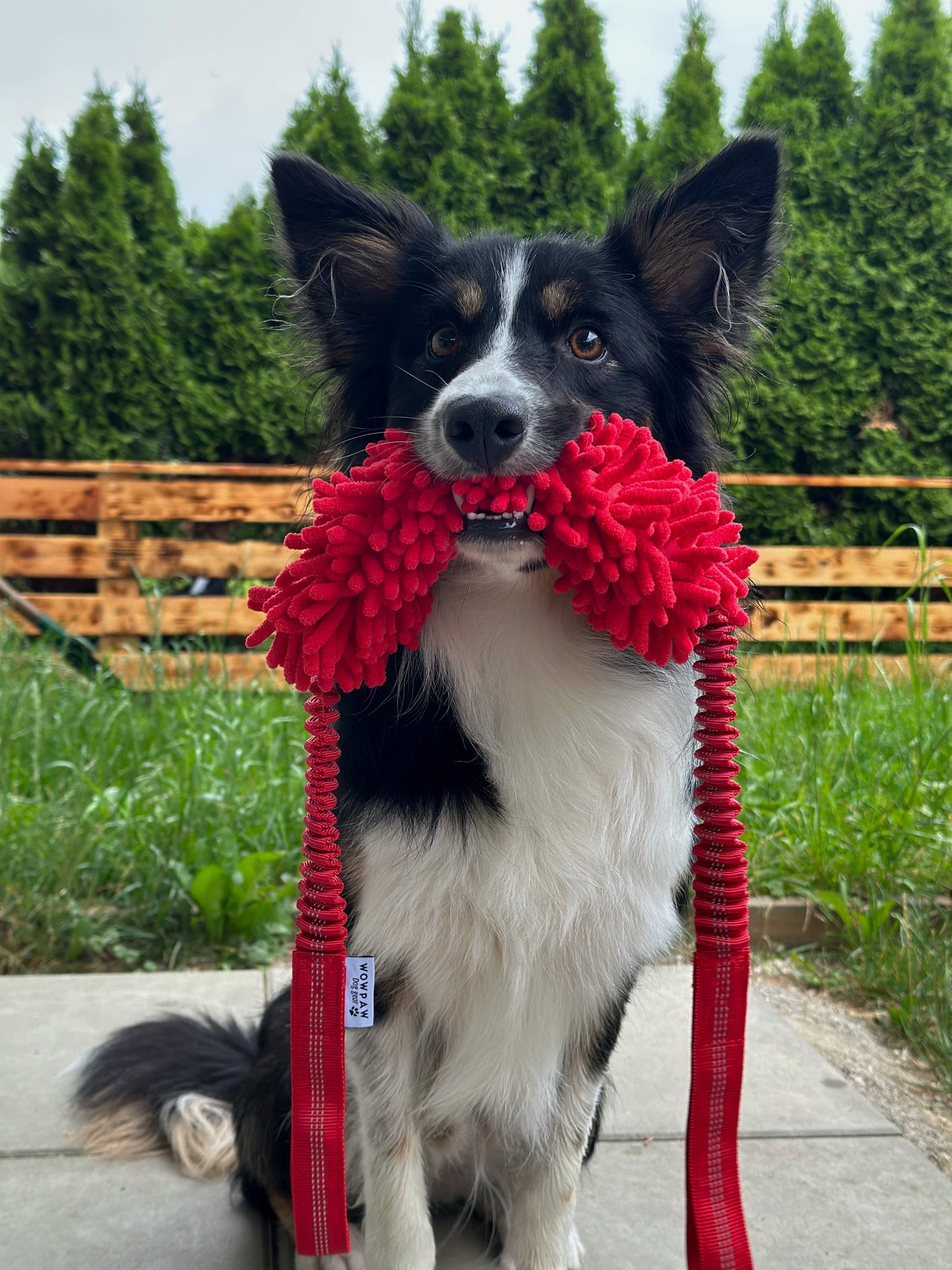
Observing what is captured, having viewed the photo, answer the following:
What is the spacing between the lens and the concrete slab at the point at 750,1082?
2.46 m

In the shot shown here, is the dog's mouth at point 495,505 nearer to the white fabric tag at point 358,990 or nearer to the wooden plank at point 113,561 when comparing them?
the white fabric tag at point 358,990

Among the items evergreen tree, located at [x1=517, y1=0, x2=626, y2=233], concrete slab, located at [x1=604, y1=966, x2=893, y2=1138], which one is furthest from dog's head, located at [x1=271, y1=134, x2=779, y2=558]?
evergreen tree, located at [x1=517, y1=0, x2=626, y2=233]

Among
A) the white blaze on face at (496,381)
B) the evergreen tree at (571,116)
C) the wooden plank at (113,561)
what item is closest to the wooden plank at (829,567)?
the evergreen tree at (571,116)

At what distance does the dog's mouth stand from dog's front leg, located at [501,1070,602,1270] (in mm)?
1016

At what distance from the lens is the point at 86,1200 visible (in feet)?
6.97

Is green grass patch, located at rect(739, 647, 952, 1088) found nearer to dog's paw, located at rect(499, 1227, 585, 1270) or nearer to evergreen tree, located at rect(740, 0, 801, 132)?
dog's paw, located at rect(499, 1227, 585, 1270)

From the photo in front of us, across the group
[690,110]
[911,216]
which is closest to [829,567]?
[911,216]

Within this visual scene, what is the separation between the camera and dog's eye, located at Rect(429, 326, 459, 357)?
73.4 inches

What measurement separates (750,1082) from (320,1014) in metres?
1.65

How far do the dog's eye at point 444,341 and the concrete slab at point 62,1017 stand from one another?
1.86 metres

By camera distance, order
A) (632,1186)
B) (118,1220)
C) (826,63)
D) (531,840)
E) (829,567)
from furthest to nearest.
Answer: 1. (826,63)
2. (829,567)
3. (632,1186)
4. (118,1220)
5. (531,840)

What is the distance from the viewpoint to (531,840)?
66.2 inches

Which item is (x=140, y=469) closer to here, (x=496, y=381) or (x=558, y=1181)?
(x=496, y=381)

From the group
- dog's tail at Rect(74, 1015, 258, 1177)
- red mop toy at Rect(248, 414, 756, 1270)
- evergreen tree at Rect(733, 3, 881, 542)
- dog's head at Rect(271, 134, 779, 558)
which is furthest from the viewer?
evergreen tree at Rect(733, 3, 881, 542)
